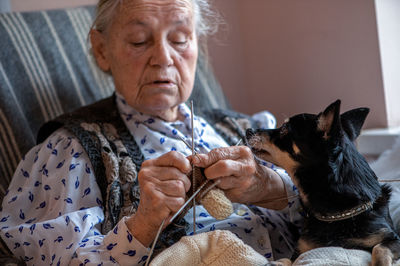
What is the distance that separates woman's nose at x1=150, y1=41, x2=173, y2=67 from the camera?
1.33 meters

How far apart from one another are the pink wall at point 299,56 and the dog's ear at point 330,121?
60 centimetres

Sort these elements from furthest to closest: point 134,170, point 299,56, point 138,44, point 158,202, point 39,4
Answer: point 299,56
point 39,4
point 138,44
point 134,170
point 158,202

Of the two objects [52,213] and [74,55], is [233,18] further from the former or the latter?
[52,213]

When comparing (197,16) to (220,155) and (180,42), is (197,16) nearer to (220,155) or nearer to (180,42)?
(180,42)

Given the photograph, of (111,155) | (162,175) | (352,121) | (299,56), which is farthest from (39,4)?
(352,121)

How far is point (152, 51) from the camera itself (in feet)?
4.41

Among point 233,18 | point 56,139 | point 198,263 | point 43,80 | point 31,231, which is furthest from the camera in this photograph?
point 233,18

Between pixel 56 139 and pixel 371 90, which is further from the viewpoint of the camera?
pixel 371 90

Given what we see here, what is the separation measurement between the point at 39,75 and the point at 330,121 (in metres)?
1.08

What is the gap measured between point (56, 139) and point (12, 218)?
24cm

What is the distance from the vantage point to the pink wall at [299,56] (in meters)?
1.83

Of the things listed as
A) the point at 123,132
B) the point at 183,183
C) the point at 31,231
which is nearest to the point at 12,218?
the point at 31,231

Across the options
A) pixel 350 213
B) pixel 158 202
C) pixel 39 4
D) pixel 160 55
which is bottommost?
pixel 350 213

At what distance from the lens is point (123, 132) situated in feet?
4.47
